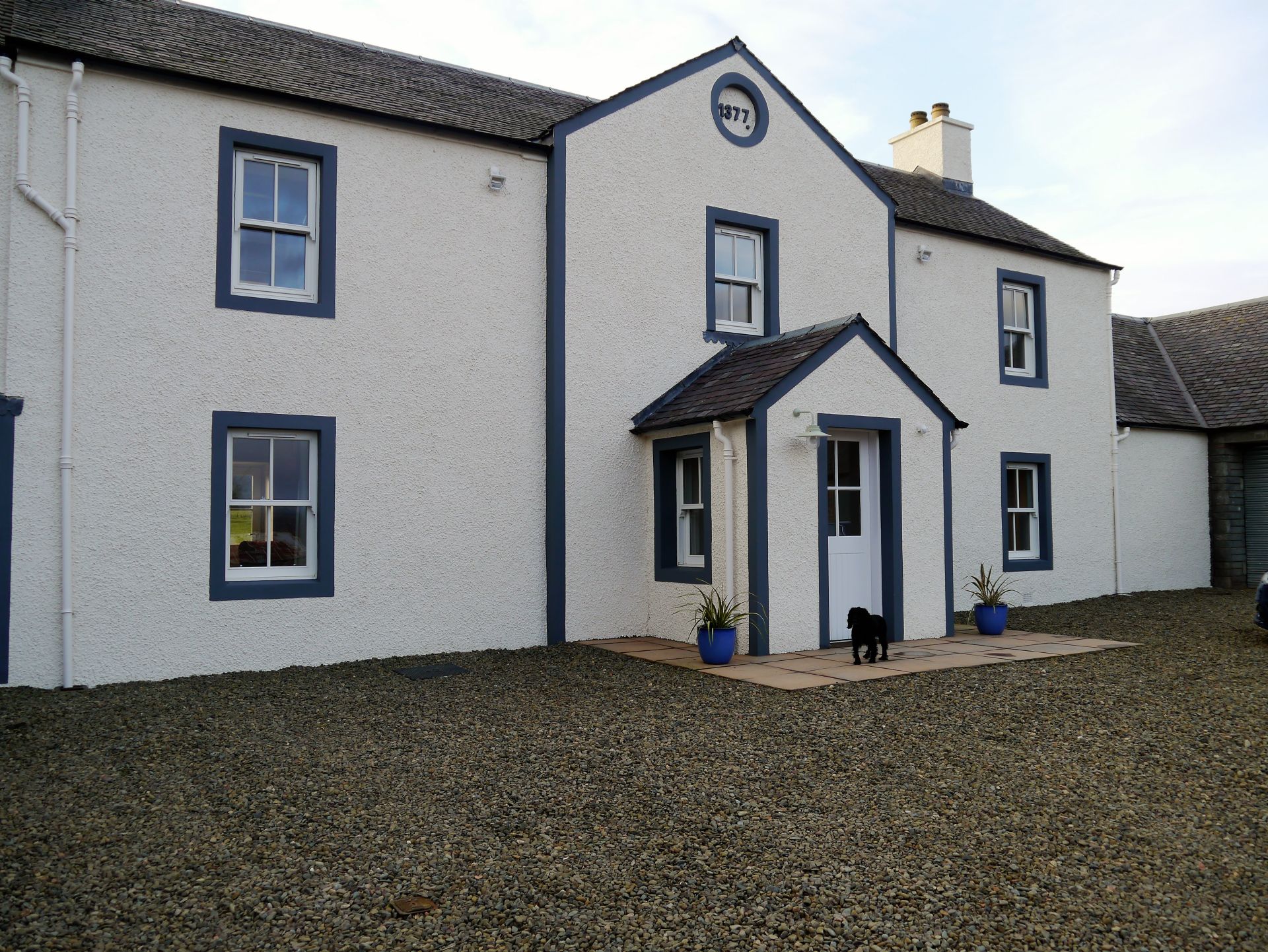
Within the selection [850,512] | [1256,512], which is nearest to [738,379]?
[850,512]

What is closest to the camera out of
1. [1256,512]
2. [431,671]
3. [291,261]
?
[431,671]

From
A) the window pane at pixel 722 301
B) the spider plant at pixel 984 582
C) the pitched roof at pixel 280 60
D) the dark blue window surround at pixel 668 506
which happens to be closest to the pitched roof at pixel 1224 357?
the spider plant at pixel 984 582

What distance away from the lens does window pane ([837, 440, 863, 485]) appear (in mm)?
9828

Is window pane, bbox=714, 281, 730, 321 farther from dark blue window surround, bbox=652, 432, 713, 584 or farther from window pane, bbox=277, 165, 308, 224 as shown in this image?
window pane, bbox=277, 165, 308, 224

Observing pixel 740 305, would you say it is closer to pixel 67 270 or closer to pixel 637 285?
pixel 637 285

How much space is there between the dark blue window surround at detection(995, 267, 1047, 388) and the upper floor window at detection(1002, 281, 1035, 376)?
0.06 m

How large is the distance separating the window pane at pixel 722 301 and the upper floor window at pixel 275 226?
469 cm

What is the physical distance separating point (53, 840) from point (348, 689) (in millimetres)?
3372

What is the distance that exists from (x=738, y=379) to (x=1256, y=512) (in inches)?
467

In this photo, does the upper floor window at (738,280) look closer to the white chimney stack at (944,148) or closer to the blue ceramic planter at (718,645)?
the blue ceramic planter at (718,645)

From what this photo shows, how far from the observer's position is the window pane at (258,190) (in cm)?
866

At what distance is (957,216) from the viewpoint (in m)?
14.1

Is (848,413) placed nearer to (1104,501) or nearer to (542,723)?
(542,723)

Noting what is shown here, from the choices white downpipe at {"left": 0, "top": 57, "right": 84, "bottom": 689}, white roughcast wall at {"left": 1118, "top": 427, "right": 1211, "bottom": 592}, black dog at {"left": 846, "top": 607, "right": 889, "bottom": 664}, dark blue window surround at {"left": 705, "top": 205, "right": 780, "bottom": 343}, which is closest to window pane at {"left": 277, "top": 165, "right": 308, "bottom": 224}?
white downpipe at {"left": 0, "top": 57, "right": 84, "bottom": 689}
